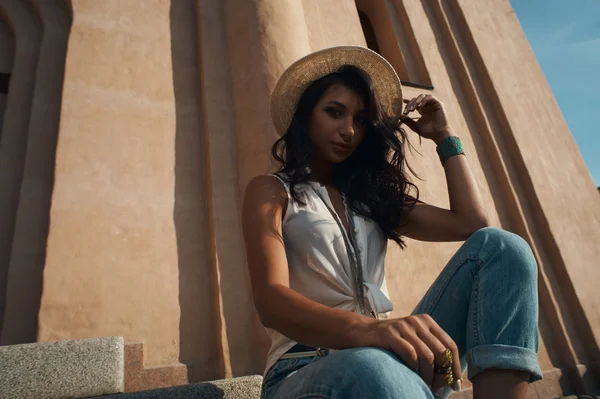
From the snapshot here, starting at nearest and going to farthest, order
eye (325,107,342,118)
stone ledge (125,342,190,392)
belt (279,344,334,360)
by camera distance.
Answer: belt (279,344,334,360), eye (325,107,342,118), stone ledge (125,342,190,392)

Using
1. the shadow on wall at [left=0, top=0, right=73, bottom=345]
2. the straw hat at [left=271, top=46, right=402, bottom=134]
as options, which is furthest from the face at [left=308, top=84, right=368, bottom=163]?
the shadow on wall at [left=0, top=0, right=73, bottom=345]

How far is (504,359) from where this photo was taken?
3.54ft

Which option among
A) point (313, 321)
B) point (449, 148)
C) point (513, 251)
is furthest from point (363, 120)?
point (313, 321)

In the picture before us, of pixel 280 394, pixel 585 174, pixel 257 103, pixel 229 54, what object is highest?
pixel 229 54

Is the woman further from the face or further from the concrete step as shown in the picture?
the concrete step

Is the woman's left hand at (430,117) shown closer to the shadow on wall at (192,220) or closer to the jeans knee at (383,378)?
the jeans knee at (383,378)

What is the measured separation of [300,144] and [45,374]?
5.46ft

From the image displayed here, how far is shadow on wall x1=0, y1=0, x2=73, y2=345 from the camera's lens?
10.7 ft

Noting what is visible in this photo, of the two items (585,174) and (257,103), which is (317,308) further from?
(585,174)

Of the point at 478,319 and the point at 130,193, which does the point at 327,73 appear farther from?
the point at 130,193

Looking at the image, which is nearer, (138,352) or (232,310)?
(138,352)

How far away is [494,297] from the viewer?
1.18m

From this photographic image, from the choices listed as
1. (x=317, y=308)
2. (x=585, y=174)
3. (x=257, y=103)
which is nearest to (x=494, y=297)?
(x=317, y=308)

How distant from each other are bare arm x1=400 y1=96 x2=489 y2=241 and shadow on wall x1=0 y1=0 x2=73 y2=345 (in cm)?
268
